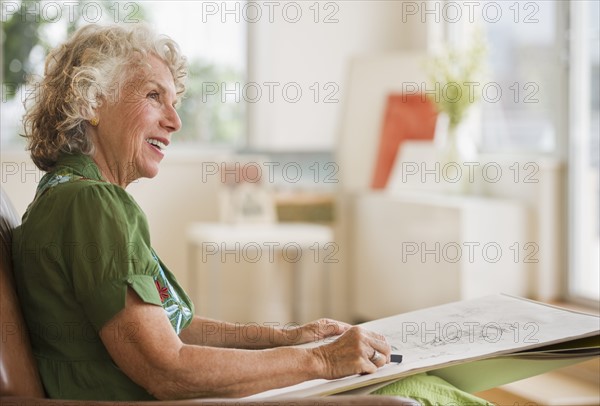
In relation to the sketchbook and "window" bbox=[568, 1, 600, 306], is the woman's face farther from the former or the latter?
"window" bbox=[568, 1, 600, 306]

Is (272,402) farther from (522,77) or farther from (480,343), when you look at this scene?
(522,77)

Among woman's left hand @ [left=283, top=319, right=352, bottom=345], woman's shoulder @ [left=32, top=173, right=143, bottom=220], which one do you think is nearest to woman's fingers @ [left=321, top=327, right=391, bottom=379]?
woman's left hand @ [left=283, top=319, right=352, bottom=345]

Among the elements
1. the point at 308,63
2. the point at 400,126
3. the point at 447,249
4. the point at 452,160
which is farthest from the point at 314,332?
the point at 308,63

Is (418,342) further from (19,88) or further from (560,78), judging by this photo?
(19,88)

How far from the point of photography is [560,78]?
420cm

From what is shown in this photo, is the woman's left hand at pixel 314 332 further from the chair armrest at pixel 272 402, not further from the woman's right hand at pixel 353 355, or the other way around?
the chair armrest at pixel 272 402

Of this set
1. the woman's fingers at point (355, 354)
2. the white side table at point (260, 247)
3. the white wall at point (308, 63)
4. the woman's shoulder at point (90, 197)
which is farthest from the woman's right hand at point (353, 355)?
the white wall at point (308, 63)

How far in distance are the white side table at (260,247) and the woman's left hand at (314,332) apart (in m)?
2.70

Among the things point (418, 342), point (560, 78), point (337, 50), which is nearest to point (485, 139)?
point (560, 78)

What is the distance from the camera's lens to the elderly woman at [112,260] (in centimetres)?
130

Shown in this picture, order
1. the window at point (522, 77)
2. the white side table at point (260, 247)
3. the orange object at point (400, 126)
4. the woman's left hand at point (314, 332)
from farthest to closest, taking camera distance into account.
→ the orange object at point (400, 126) → the white side table at point (260, 247) → the window at point (522, 77) → the woman's left hand at point (314, 332)

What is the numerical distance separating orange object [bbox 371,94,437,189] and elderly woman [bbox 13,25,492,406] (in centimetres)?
322

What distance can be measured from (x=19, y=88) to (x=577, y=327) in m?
3.96

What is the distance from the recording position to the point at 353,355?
138 centimetres
